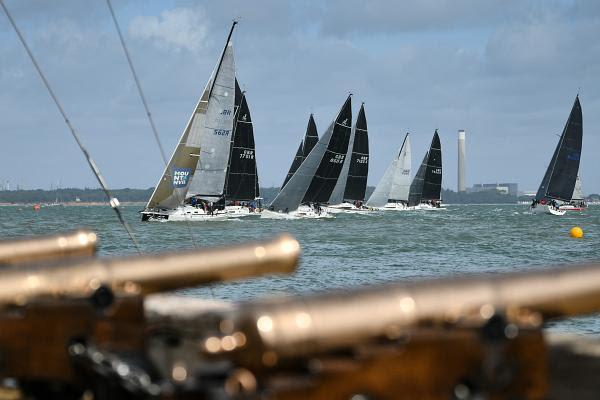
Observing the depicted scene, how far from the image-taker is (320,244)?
42.0 m

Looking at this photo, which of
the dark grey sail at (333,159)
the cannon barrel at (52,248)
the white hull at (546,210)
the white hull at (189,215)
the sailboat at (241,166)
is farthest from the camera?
the white hull at (546,210)

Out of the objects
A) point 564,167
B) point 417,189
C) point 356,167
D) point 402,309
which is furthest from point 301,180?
point 402,309

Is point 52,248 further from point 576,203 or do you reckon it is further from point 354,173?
point 576,203

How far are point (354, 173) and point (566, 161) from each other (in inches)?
763

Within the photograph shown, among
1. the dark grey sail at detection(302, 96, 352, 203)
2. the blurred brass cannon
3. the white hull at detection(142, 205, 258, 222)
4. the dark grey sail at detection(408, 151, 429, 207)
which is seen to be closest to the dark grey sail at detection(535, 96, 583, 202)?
the dark grey sail at detection(302, 96, 352, 203)

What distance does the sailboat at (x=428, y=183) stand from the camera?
4569 inches

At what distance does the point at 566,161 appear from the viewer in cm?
9006

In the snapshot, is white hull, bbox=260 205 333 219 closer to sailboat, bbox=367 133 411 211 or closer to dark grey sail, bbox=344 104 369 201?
dark grey sail, bbox=344 104 369 201

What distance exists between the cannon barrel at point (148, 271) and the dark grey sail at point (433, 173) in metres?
107

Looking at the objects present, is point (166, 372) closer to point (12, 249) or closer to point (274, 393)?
point (274, 393)

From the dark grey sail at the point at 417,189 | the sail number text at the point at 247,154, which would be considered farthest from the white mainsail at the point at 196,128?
the dark grey sail at the point at 417,189

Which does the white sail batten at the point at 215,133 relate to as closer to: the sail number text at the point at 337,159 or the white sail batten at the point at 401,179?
the sail number text at the point at 337,159

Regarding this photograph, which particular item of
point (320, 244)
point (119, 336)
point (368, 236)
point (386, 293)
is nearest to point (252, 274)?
point (119, 336)

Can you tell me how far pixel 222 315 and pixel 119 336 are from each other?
715mm
